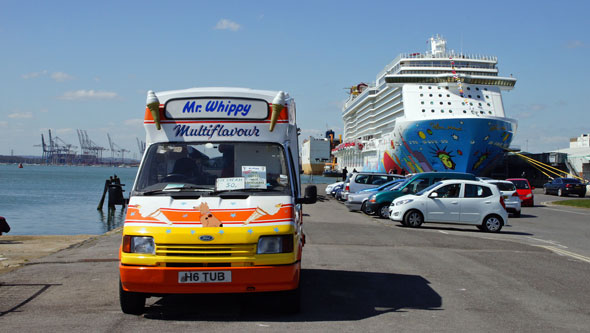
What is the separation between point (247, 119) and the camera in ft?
23.1

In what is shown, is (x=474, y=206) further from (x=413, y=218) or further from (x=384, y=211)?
(x=384, y=211)

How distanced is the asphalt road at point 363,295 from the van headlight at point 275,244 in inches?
27.9

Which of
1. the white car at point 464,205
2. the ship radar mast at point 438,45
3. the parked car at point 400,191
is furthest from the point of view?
the ship radar mast at point 438,45

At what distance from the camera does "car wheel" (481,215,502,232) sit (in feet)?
57.7

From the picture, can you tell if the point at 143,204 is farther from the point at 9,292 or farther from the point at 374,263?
the point at 374,263

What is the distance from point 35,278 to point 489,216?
1292 cm

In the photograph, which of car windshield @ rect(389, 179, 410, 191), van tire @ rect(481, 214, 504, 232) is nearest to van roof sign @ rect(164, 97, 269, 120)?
van tire @ rect(481, 214, 504, 232)

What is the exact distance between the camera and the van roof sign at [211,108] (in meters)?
7.00

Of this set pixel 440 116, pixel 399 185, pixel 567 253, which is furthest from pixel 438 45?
pixel 567 253

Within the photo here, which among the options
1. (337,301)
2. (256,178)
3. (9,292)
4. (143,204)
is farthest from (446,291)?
(9,292)

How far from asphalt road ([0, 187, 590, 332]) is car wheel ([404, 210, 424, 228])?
185 inches

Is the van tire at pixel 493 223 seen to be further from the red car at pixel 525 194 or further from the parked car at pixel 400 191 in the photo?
the red car at pixel 525 194

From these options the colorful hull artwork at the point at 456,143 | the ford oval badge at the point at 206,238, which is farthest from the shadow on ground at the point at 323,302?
the colorful hull artwork at the point at 456,143

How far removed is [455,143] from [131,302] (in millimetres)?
46157
